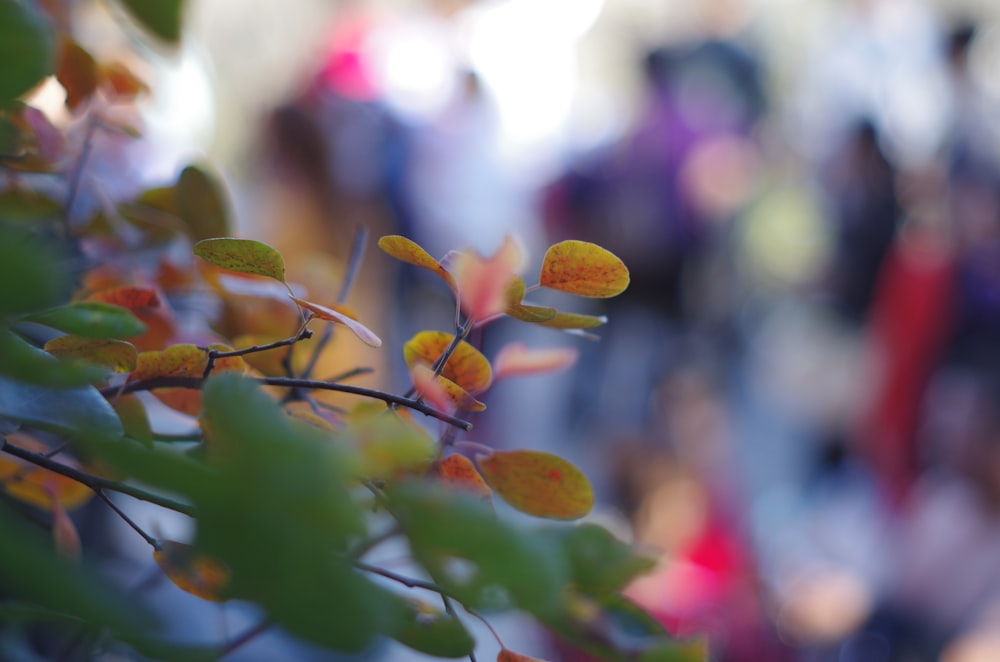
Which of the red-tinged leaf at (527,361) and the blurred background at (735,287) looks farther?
the blurred background at (735,287)

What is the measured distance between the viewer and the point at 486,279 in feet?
1.00

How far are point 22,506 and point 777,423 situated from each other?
2.18 meters

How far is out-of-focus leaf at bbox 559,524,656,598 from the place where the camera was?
273 mm

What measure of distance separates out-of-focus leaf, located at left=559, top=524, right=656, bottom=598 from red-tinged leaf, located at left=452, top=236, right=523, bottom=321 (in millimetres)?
79

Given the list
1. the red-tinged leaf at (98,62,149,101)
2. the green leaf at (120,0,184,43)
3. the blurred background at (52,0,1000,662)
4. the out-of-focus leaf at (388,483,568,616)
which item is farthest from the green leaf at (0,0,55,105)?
the blurred background at (52,0,1000,662)

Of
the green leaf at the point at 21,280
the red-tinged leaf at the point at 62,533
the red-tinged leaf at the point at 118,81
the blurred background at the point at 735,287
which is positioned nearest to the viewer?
the green leaf at the point at 21,280

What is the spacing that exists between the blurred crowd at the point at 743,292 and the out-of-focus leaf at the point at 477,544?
1372 mm

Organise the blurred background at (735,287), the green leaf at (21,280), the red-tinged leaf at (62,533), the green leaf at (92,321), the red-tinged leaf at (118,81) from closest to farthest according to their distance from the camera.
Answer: the green leaf at (21,280), the green leaf at (92,321), the red-tinged leaf at (62,533), the red-tinged leaf at (118,81), the blurred background at (735,287)

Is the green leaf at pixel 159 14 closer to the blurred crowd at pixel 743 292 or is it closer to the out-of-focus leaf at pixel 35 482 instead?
the out-of-focus leaf at pixel 35 482

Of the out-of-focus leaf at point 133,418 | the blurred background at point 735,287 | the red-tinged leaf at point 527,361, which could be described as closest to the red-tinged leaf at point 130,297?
the out-of-focus leaf at point 133,418

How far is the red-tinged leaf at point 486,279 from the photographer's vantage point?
0.31 metres

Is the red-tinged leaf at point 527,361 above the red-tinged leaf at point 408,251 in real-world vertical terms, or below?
below

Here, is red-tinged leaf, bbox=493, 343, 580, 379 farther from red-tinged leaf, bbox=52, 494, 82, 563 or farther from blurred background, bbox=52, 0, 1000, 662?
blurred background, bbox=52, 0, 1000, 662

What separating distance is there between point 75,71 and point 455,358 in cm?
24
